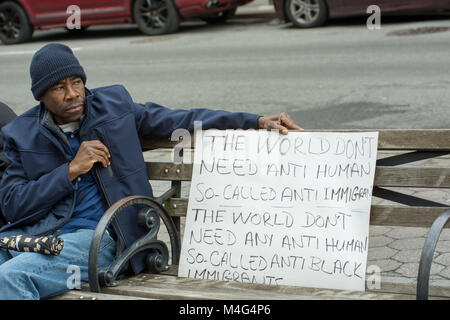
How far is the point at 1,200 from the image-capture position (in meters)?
3.62

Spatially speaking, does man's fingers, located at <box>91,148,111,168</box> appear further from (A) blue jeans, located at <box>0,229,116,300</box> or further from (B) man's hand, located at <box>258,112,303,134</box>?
(B) man's hand, located at <box>258,112,303,134</box>

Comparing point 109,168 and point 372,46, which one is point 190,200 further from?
point 372,46

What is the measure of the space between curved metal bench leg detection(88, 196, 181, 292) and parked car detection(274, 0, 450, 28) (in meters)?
9.19

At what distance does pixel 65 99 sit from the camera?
3.56m

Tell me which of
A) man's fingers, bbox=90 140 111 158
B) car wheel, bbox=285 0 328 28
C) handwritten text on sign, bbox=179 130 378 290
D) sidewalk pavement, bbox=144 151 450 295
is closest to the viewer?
handwritten text on sign, bbox=179 130 378 290

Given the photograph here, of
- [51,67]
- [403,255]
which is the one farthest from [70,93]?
[403,255]

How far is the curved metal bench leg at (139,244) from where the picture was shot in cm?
326

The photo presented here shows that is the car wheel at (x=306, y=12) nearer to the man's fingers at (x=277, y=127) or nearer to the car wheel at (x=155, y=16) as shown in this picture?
the car wheel at (x=155, y=16)

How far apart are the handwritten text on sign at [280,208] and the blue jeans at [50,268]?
46 cm

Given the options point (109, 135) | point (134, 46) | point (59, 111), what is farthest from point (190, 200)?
point (134, 46)

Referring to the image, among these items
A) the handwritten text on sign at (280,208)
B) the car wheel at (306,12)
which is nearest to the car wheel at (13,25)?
the car wheel at (306,12)

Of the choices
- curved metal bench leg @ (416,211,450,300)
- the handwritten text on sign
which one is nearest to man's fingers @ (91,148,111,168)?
the handwritten text on sign

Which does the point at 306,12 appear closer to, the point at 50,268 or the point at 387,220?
the point at 387,220

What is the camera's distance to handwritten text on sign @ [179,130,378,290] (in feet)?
11.2
